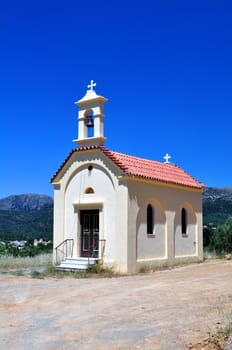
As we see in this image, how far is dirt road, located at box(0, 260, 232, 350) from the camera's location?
7469 mm

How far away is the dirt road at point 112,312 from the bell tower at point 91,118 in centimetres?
664

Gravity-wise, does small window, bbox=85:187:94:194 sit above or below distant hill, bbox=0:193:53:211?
below

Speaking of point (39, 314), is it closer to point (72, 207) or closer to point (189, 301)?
point (189, 301)

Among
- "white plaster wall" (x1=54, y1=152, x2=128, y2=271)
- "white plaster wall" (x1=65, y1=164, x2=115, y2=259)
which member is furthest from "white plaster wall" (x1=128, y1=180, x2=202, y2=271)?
"white plaster wall" (x1=65, y1=164, x2=115, y2=259)

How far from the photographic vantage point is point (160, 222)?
20.3 m

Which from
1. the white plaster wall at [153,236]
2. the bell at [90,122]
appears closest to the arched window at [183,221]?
the white plaster wall at [153,236]

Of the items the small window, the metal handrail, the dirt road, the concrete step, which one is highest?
the small window

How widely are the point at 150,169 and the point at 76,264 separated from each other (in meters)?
5.35

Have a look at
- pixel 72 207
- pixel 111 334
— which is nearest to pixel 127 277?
pixel 72 207

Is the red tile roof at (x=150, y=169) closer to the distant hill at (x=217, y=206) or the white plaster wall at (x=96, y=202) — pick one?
the white plaster wall at (x=96, y=202)

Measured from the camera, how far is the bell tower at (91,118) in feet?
63.9

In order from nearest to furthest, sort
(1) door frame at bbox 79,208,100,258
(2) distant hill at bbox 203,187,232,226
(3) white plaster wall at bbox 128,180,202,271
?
1. (3) white plaster wall at bbox 128,180,202,271
2. (1) door frame at bbox 79,208,100,258
3. (2) distant hill at bbox 203,187,232,226

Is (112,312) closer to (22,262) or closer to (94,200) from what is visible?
(94,200)

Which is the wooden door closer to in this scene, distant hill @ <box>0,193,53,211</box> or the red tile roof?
the red tile roof
